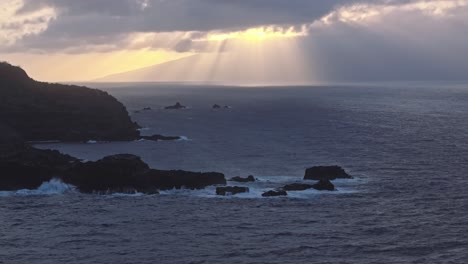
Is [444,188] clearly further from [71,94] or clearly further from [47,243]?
[71,94]

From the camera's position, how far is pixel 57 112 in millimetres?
148000

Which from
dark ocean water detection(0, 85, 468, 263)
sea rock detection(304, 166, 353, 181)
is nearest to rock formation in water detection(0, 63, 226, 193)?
dark ocean water detection(0, 85, 468, 263)

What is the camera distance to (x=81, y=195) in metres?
82.2

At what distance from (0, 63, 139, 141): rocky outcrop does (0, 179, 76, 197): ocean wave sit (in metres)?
56.4

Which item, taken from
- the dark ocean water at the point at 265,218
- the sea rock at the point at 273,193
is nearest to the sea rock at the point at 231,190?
the dark ocean water at the point at 265,218

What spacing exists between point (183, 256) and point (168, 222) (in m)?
12.4

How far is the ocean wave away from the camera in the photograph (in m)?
83.5

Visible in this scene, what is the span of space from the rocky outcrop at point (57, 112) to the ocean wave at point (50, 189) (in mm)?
56385

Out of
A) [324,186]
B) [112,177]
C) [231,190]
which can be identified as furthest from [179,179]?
[324,186]

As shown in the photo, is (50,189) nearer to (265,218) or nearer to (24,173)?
(24,173)

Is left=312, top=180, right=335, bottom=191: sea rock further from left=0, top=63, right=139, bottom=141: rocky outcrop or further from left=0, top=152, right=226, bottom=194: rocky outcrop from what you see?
left=0, top=63, right=139, bottom=141: rocky outcrop

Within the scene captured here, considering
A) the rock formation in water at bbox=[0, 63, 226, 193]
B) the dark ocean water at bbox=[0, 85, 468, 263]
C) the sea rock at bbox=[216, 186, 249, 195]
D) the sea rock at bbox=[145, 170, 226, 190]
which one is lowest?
the dark ocean water at bbox=[0, 85, 468, 263]

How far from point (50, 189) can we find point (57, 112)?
A: 218 feet

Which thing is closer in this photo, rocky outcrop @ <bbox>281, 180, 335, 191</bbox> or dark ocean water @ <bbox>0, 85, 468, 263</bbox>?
dark ocean water @ <bbox>0, 85, 468, 263</bbox>
